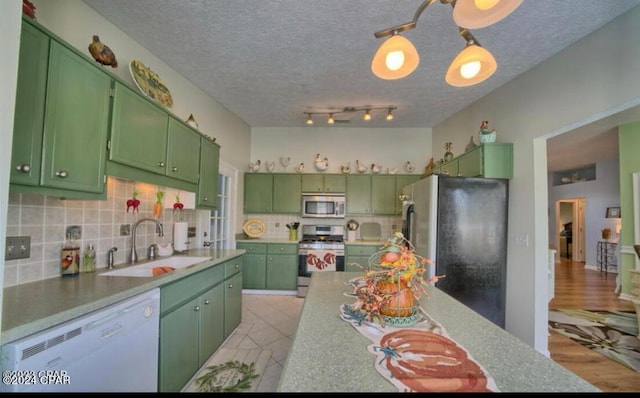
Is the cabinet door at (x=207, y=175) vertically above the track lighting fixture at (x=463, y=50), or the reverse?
the track lighting fixture at (x=463, y=50)

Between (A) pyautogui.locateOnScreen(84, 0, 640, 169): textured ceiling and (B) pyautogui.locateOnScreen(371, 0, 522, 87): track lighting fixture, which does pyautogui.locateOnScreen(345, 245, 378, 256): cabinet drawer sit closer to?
(A) pyautogui.locateOnScreen(84, 0, 640, 169): textured ceiling

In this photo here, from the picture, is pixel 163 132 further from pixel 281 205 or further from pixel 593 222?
pixel 593 222

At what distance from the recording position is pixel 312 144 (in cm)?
484

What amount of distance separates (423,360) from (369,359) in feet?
0.53

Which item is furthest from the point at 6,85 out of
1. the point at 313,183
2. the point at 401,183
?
the point at 401,183

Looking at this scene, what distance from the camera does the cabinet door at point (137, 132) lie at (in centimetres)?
165

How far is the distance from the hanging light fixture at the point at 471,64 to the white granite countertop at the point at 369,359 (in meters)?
1.17

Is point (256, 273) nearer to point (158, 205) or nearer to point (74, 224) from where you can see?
point (158, 205)

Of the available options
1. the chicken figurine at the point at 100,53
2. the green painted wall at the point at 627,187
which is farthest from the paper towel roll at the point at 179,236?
the green painted wall at the point at 627,187

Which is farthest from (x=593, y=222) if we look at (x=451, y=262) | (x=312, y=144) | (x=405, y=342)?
(x=405, y=342)

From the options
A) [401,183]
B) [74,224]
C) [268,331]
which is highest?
[401,183]

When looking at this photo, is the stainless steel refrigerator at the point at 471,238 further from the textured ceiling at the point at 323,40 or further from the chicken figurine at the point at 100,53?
Answer: the chicken figurine at the point at 100,53

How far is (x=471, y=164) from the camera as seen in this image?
3.05 m

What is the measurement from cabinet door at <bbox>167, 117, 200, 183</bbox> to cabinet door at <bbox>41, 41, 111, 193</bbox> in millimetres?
607
